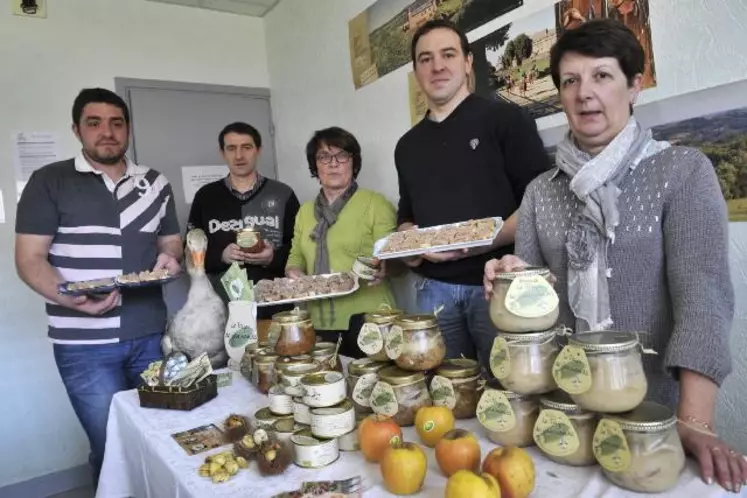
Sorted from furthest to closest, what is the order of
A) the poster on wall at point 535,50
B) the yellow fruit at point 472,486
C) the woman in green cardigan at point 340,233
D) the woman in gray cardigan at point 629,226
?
the woman in green cardigan at point 340,233, the poster on wall at point 535,50, the woman in gray cardigan at point 629,226, the yellow fruit at point 472,486

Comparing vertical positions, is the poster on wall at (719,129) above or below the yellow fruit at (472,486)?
above

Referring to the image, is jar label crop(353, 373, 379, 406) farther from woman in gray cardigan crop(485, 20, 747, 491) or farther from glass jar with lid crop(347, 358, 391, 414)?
woman in gray cardigan crop(485, 20, 747, 491)

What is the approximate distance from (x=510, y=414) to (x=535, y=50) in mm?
1296

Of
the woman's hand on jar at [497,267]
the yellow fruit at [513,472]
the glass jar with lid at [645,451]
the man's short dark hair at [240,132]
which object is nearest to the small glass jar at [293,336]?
the woman's hand on jar at [497,267]

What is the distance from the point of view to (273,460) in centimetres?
96

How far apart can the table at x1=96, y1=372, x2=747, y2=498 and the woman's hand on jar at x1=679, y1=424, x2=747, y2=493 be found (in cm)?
2

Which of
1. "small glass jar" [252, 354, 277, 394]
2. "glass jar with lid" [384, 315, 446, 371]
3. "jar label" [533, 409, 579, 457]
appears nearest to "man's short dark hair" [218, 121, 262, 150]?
"small glass jar" [252, 354, 277, 394]

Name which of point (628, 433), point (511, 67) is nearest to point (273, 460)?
point (628, 433)

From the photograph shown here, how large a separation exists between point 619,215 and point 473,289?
67cm

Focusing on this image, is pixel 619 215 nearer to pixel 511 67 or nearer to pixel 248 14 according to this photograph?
pixel 511 67

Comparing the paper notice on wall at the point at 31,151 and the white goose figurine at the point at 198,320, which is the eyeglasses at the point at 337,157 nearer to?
the white goose figurine at the point at 198,320

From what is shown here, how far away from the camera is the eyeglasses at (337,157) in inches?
85.5

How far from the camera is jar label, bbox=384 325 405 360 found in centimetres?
106

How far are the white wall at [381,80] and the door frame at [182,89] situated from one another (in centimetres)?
7
